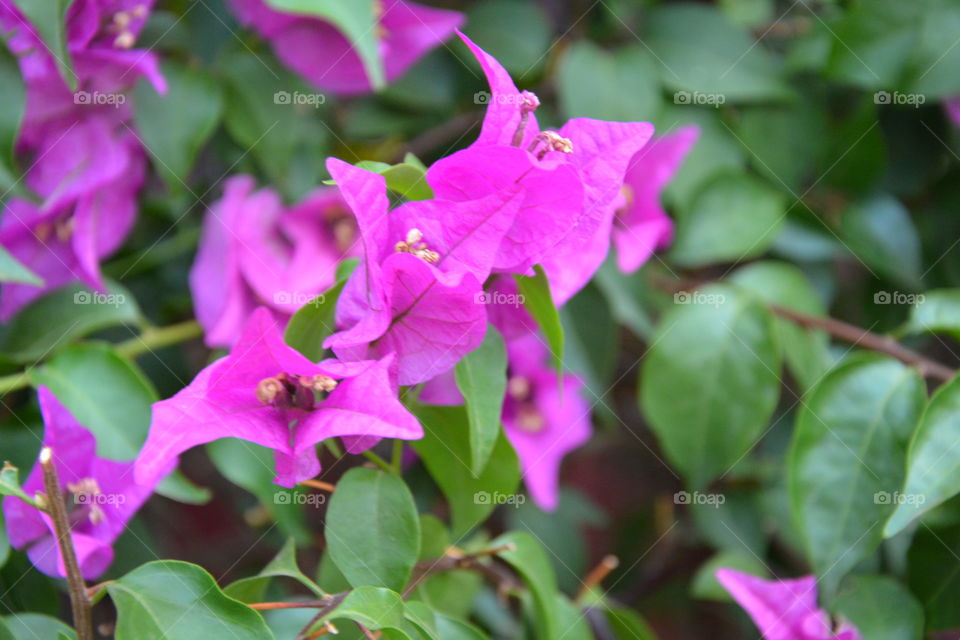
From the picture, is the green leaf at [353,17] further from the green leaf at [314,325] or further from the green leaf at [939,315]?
the green leaf at [939,315]

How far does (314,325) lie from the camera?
0.49 metres

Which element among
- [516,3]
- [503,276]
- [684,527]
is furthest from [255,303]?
[684,527]

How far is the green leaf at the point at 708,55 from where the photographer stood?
2.90 ft

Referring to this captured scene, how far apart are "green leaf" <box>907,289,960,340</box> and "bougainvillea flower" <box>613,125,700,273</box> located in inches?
8.1

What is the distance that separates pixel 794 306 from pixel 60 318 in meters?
0.62

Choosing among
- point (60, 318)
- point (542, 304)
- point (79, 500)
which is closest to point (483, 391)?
point (542, 304)

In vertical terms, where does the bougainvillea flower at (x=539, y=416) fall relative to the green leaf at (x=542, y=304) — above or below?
below

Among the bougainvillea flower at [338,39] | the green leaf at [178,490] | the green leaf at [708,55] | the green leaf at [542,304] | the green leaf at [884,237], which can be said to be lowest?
the green leaf at [178,490]

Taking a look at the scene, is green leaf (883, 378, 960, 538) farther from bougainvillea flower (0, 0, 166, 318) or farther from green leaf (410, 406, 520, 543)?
bougainvillea flower (0, 0, 166, 318)

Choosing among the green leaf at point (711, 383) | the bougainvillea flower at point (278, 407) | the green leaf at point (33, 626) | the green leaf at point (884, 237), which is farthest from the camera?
the green leaf at point (884, 237)

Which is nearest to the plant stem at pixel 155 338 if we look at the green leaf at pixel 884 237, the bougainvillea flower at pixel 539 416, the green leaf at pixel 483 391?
the bougainvillea flower at pixel 539 416

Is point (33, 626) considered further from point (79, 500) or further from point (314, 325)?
point (314, 325)

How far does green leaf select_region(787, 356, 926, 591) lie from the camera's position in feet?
2.03

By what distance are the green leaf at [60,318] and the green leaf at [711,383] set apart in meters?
0.43
